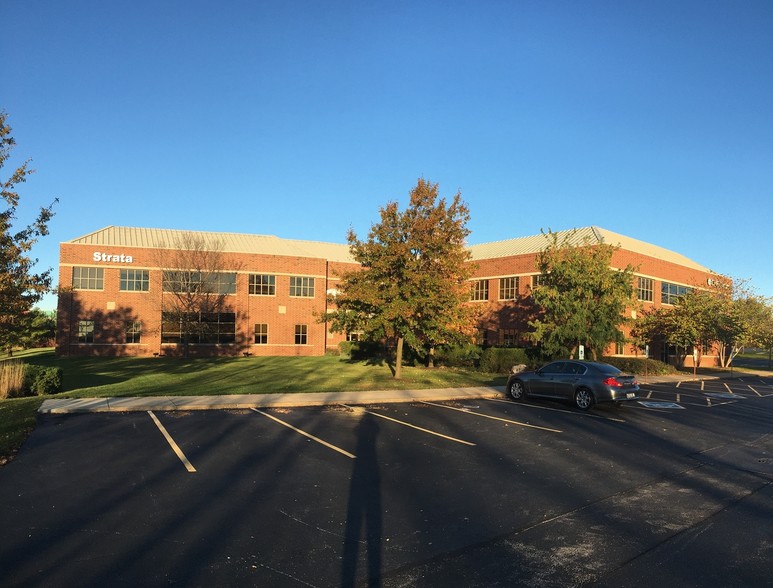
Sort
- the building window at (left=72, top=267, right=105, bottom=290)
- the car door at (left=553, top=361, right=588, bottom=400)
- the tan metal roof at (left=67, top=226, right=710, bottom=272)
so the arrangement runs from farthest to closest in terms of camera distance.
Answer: the building window at (left=72, top=267, right=105, bottom=290) < the tan metal roof at (left=67, top=226, right=710, bottom=272) < the car door at (left=553, top=361, right=588, bottom=400)

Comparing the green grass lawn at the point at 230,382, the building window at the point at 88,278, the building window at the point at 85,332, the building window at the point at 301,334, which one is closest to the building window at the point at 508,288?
the green grass lawn at the point at 230,382

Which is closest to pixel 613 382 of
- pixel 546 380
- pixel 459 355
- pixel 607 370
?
pixel 607 370

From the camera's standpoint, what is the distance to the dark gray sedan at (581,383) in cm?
1541

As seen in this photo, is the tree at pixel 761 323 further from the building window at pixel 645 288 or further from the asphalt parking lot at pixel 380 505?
the asphalt parking lot at pixel 380 505

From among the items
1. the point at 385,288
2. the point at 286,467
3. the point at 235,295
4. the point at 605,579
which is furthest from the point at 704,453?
the point at 235,295

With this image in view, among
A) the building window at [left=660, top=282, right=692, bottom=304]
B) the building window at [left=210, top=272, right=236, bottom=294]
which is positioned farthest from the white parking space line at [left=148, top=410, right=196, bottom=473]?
the building window at [left=660, top=282, right=692, bottom=304]

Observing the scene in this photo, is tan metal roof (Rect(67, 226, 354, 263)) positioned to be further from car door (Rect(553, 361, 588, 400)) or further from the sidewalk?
car door (Rect(553, 361, 588, 400))

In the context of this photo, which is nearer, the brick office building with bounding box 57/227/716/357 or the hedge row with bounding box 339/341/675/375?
the hedge row with bounding box 339/341/675/375

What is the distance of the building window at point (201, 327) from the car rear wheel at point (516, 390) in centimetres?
2895

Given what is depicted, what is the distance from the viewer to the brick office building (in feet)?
129

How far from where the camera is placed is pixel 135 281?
4284 cm

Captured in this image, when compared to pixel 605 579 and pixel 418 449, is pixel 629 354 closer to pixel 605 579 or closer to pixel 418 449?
pixel 418 449

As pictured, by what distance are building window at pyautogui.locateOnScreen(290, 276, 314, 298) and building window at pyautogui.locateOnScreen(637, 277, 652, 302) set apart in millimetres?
26189

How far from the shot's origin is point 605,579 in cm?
468
